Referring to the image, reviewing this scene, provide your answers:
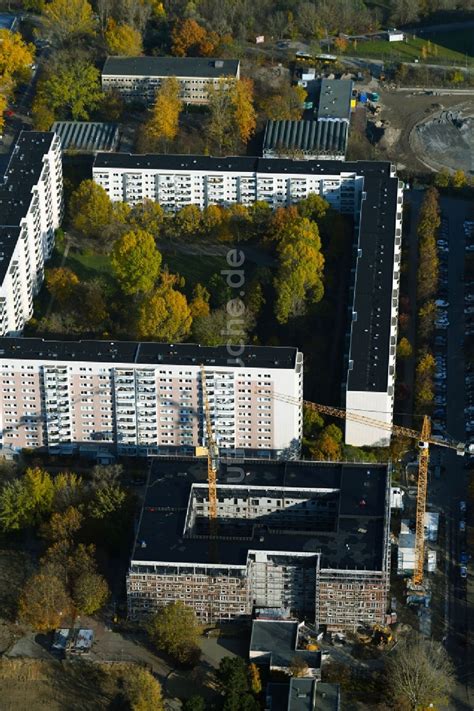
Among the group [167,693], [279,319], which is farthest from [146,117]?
[167,693]

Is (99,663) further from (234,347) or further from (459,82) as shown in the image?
(459,82)

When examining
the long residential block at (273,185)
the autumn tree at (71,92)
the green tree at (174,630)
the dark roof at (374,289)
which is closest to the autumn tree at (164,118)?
the autumn tree at (71,92)

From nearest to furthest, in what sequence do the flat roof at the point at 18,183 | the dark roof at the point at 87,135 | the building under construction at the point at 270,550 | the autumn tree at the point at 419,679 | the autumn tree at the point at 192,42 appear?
the autumn tree at the point at 419,679 < the building under construction at the point at 270,550 < the flat roof at the point at 18,183 < the dark roof at the point at 87,135 < the autumn tree at the point at 192,42

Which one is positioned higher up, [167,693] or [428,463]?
[428,463]

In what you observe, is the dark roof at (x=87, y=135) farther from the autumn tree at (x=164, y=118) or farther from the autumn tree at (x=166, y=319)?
the autumn tree at (x=166, y=319)

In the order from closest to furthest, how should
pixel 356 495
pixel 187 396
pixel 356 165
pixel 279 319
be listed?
pixel 356 495, pixel 187 396, pixel 279 319, pixel 356 165

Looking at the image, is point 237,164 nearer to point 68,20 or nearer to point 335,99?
point 335,99
